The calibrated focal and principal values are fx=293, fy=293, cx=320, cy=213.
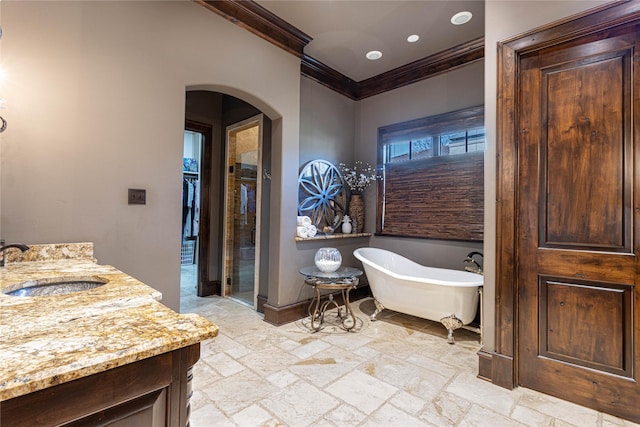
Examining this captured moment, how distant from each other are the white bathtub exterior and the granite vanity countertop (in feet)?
8.18

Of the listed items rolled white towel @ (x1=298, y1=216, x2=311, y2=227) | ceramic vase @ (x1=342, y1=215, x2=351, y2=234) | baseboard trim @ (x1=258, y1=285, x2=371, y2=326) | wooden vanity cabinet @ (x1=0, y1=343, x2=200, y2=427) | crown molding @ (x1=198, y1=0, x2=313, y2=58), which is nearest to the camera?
wooden vanity cabinet @ (x1=0, y1=343, x2=200, y2=427)

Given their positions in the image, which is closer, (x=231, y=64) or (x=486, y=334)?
(x=486, y=334)

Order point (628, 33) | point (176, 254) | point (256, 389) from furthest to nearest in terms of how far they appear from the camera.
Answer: point (176, 254) < point (256, 389) < point (628, 33)

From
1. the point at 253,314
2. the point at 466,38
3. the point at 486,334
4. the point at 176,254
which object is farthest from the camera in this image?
the point at 253,314

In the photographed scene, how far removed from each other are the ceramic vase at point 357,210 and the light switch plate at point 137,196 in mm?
2799

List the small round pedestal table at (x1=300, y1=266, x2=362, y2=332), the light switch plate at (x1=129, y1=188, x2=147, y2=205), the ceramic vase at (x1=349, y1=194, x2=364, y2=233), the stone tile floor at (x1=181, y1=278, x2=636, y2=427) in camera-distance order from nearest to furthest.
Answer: the stone tile floor at (x1=181, y1=278, x2=636, y2=427) < the light switch plate at (x1=129, y1=188, x2=147, y2=205) < the small round pedestal table at (x1=300, y1=266, x2=362, y2=332) < the ceramic vase at (x1=349, y1=194, x2=364, y2=233)

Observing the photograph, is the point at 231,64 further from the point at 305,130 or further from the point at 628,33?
the point at 628,33

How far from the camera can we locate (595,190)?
6.23ft

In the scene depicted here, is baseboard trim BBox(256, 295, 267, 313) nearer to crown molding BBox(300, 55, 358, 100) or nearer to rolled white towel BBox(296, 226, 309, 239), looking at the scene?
rolled white towel BBox(296, 226, 309, 239)

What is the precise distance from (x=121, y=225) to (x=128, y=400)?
1.81 m

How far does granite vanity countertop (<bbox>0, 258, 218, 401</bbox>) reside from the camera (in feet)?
1.86

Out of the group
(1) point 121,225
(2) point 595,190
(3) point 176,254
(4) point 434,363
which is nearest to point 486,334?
(4) point 434,363

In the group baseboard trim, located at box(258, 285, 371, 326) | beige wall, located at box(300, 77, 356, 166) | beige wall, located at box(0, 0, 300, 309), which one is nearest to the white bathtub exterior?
baseboard trim, located at box(258, 285, 371, 326)

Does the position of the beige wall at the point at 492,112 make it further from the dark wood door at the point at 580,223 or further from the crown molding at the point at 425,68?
the crown molding at the point at 425,68
